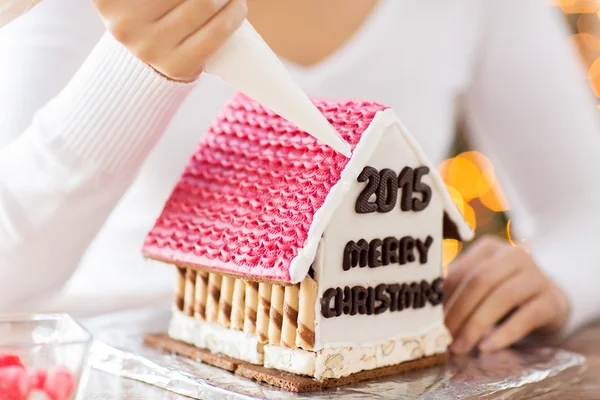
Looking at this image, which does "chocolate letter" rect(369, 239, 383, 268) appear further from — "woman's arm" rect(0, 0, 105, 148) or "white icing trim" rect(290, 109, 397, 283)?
"woman's arm" rect(0, 0, 105, 148)

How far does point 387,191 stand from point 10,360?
44 centimetres

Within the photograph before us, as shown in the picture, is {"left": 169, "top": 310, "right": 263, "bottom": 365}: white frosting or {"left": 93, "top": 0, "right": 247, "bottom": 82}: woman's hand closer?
{"left": 93, "top": 0, "right": 247, "bottom": 82}: woman's hand

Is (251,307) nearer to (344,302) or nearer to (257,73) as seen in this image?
(344,302)

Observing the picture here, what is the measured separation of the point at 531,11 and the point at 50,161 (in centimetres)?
114

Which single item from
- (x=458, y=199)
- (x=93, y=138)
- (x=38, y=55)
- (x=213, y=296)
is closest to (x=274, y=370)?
(x=213, y=296)

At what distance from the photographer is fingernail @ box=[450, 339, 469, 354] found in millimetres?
988

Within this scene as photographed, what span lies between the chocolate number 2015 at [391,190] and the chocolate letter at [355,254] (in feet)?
0.12

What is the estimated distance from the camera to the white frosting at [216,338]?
848mm

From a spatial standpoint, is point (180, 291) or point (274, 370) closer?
point (274, 370)

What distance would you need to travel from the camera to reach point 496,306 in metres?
1.03

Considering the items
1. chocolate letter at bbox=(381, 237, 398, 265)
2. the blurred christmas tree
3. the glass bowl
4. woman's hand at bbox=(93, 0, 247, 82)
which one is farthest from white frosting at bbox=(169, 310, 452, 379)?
the blurred christmas tree

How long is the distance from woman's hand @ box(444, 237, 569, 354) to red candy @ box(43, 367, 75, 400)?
546 mm

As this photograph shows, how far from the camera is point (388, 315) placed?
34.6 inches

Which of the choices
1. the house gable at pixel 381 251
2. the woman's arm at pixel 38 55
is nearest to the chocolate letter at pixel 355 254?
the house gable at pixel 381 251
